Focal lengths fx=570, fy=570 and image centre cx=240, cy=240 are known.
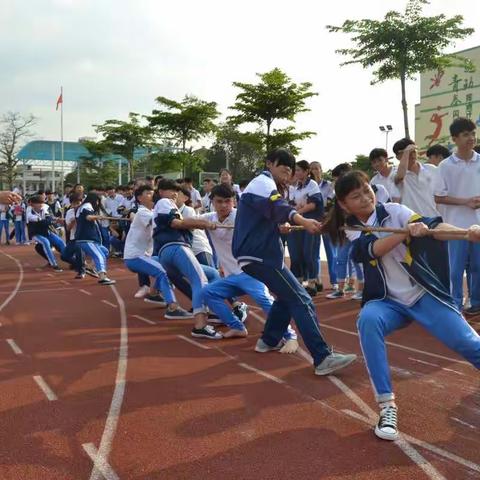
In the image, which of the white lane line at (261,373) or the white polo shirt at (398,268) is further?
the white lane line at (261,373)

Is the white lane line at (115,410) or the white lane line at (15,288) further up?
the white lane line at (15,288)

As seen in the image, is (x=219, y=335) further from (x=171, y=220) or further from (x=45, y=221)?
(x=45, y=221)

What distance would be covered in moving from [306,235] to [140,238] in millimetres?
2594

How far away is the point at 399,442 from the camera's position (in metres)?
3.59

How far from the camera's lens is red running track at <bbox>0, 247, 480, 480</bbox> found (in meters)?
3.35

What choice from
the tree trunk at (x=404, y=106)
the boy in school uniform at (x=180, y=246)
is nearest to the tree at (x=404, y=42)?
the tree trunk at (x=404, y=106)

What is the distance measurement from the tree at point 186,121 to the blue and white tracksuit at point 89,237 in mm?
17784

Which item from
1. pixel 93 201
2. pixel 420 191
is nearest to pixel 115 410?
pixel 420 191

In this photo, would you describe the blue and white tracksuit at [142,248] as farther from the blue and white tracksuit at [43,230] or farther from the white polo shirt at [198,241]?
the blue and white tracksuit at [43,230]

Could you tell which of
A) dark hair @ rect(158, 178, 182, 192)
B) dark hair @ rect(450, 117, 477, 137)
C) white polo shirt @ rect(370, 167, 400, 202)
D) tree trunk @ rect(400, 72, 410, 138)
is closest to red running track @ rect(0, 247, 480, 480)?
white polo shirt @ rect(370, 167, 400, 202)

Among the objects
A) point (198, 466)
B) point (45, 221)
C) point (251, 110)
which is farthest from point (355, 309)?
point (251, 110)

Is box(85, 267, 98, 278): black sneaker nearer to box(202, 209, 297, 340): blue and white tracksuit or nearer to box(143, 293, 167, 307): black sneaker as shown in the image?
box(143, 293, 167, 307): black sneaker

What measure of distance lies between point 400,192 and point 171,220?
9.21 feet

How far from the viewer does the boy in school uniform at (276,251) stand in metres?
4.91
